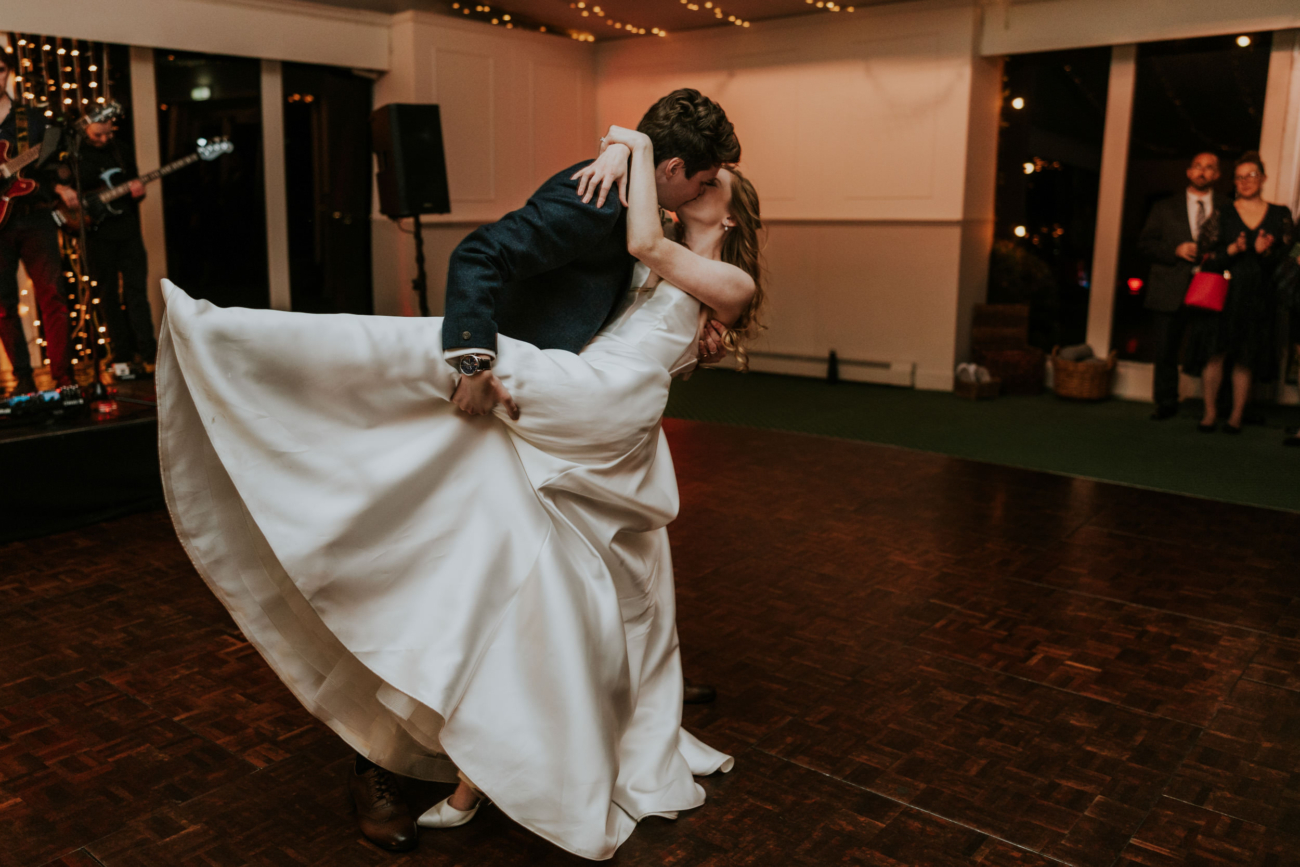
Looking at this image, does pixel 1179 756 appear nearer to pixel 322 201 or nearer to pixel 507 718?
pixel 507 718

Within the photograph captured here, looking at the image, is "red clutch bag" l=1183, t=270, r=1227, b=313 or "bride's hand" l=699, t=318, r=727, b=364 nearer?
"bride's hand" l=699, t=318, r=727, b=364

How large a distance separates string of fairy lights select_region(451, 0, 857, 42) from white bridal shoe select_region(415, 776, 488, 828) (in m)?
6.29

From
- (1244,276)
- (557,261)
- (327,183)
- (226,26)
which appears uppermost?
(226,26)

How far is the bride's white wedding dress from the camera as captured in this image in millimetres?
1668

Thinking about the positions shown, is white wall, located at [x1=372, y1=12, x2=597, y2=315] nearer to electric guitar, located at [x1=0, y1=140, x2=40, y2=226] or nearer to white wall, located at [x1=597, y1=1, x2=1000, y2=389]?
white wall, located at [x1=597, y1=1, x2=1000, y2=389]

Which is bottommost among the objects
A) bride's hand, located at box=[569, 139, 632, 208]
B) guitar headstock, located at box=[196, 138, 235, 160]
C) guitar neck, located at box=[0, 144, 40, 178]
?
bride's hand, located at box=[569, 139, 632, 208]

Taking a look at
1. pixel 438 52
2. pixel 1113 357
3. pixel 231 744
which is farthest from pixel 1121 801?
pixel 438 52

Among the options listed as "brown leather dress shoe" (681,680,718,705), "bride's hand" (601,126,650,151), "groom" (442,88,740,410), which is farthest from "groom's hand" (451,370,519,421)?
"brown leather dress shoe" (681,680,718,705)

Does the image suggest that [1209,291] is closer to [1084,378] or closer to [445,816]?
[1084,378]

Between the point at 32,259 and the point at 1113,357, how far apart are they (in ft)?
21.1

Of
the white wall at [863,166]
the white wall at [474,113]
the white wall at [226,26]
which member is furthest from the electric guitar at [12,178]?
the white wall at [863,166]

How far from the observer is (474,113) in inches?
303

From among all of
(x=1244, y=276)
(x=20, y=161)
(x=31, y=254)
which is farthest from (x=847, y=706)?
(x=31, y=254)

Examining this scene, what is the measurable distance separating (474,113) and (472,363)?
651cm
